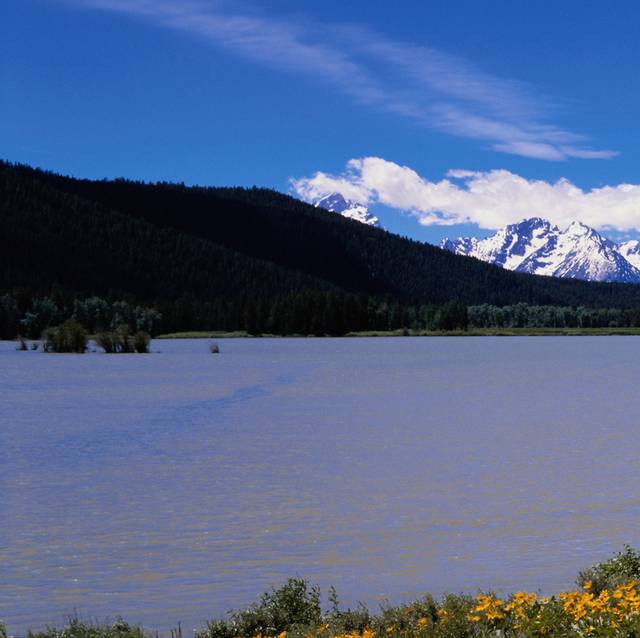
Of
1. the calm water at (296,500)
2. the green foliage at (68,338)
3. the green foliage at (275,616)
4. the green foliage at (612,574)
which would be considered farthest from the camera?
the green foliage at (68,338)

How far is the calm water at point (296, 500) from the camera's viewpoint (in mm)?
15820

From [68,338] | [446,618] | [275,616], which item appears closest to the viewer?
[446,618]

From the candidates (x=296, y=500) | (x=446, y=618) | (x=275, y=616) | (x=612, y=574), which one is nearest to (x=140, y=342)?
(x=296, y=500)

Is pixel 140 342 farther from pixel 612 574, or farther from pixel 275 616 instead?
pixel 275 616

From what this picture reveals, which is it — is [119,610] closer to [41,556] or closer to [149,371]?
[41,556]

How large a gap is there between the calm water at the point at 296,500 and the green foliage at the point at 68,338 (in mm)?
74199

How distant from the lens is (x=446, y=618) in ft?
38.7

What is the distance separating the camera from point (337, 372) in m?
84.9

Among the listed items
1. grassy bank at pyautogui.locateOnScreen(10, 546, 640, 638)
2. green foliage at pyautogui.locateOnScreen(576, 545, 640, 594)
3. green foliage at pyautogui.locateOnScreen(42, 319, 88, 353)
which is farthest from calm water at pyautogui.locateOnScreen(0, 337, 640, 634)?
green foliage at pyautogui.locateOnScreen(42, 319, 88, 353)

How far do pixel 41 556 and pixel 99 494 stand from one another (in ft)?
20.7

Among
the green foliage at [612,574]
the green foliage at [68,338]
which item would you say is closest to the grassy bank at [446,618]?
the green foliage at [612,574]

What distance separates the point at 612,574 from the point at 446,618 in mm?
4240

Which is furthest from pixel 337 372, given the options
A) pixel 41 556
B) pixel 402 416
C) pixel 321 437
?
pixel 41 556

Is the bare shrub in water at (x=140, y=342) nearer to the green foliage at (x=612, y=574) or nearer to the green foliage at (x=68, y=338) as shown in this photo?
the green foliage at (x=68, y=338)
